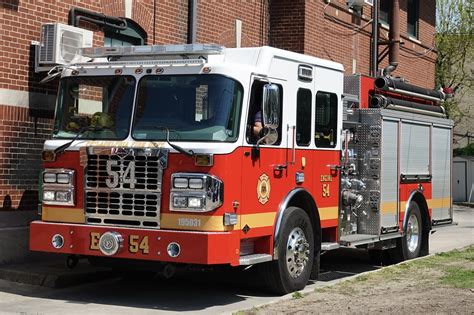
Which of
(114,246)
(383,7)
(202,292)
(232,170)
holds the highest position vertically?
(383,7)

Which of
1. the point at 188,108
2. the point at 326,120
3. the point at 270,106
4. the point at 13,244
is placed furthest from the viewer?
the point at 13,244

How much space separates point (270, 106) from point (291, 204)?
147 cm

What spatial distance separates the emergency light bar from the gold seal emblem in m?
1.53

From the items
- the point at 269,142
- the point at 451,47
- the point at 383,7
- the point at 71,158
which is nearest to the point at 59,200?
the point at 71,158

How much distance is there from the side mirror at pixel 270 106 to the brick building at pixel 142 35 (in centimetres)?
406

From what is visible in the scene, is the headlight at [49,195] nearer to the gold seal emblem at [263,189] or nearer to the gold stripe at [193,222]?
the gold stripe at [193,222]

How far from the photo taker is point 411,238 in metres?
12.6

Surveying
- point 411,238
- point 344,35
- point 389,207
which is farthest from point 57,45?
point 344,35

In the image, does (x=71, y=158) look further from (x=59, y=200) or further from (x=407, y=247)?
(x=407, y=247)

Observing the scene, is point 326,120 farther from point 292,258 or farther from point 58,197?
point 58,197

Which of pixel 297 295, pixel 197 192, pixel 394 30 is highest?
pixel 394 30

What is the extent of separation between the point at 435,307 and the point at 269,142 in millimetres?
2592

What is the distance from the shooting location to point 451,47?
33.1 meters

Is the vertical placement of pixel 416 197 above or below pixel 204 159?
below
